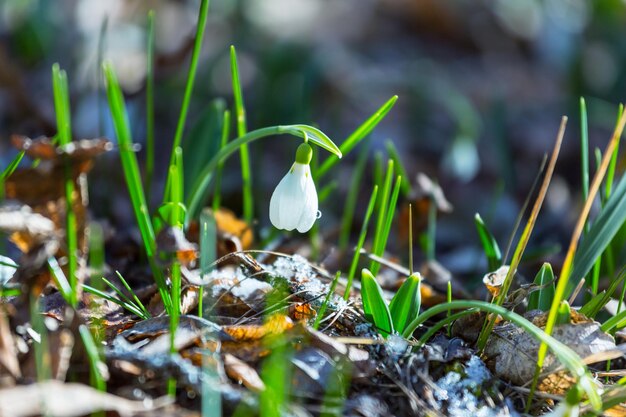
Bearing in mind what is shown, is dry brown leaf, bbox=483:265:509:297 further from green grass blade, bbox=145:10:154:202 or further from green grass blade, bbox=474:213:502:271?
green grass blade, bbox=145:10:154:202

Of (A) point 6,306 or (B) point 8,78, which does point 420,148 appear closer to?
(B) point 8,78

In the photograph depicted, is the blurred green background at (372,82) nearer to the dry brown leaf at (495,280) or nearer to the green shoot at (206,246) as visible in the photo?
the green shoot at (206,246)

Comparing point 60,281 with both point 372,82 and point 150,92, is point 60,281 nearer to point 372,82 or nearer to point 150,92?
point 150,92

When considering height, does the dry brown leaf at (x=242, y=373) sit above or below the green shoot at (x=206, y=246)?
below

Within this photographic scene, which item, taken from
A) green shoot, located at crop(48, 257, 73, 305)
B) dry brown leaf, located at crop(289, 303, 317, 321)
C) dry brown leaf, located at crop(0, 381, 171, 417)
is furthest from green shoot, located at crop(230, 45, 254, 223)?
dry brown leaf, located at crop(0, 381, 171, 417)

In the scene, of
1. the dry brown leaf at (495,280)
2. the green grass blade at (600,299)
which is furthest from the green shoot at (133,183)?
the green grass blade at (600,299)

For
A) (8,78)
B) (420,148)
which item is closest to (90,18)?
(8,78)

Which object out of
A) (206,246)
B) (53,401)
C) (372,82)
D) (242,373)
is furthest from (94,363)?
(372,82)
